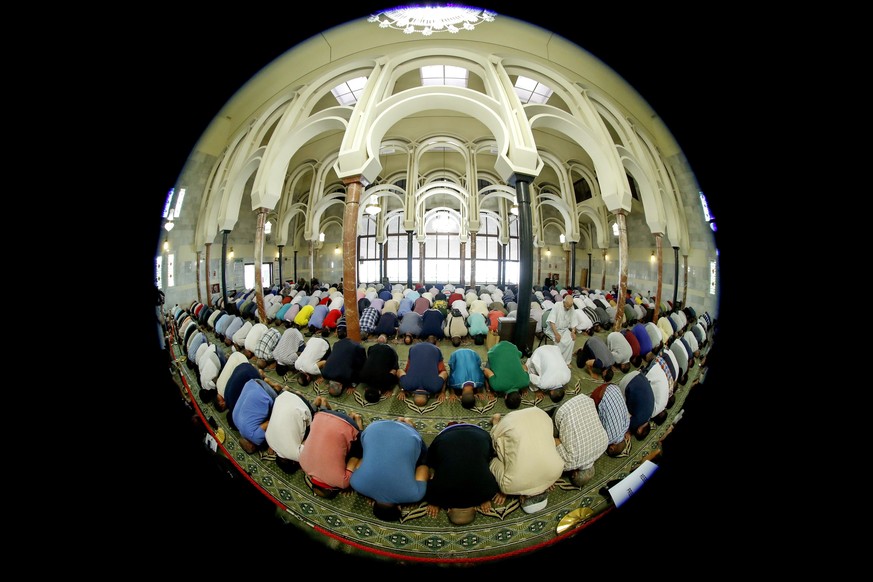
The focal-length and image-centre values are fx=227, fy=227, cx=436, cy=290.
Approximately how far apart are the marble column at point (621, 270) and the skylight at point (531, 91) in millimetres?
1262

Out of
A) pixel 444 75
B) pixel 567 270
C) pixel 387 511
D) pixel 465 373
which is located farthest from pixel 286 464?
pixel 567 270

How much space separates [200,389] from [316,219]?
2.04 metres

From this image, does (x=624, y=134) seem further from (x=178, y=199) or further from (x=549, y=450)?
(x=178, y=199)

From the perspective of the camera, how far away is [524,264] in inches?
67.4

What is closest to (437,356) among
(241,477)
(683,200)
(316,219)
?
(241,477)

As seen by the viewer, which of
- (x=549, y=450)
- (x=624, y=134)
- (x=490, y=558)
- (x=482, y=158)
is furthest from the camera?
(x=482, y=158)

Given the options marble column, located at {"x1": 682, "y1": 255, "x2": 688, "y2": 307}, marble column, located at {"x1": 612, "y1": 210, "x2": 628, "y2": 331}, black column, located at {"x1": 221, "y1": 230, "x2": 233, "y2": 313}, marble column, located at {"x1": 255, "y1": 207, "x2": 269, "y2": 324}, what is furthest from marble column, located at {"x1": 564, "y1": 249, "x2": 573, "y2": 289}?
black column, located at {"x1": 221, "y1": 230, "x2": 233, "y2": 313}

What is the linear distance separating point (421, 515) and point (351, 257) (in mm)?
1756

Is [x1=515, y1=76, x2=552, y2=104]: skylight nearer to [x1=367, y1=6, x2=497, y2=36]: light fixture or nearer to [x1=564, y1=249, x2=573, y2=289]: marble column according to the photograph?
[x1=367, y1=6, x2=497, y2=36]: light fixture

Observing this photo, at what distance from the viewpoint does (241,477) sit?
1.24m

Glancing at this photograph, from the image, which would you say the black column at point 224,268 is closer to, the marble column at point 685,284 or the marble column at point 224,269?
the marble column at point 224,269

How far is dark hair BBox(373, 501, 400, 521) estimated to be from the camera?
1192 millimetres

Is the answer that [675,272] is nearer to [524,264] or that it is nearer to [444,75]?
[524,264]

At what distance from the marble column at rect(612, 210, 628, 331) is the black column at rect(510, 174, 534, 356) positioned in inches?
26.6
